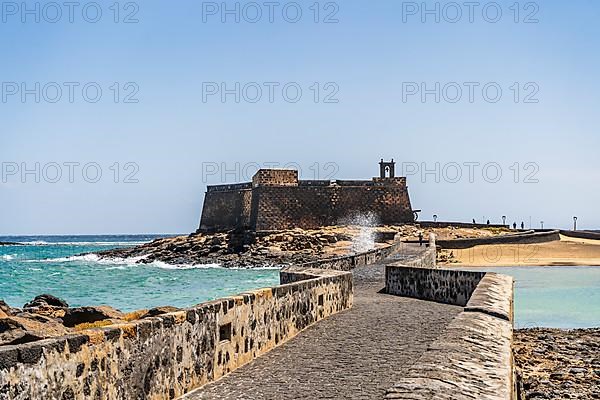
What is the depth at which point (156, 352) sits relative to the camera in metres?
5.68

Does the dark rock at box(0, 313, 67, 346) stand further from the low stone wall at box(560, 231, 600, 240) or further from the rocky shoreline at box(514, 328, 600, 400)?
the low stone wall at box(560, 231, 600, 240)

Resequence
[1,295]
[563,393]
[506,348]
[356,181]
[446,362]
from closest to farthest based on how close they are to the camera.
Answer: [446,362] → [506,348] → [563,393] → [1,295] → [356,181]

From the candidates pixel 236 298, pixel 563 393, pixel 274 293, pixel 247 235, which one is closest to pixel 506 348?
pixel 236 298

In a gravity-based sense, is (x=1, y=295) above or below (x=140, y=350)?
below

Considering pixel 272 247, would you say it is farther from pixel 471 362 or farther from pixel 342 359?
pixel 471 362

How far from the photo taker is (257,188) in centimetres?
5600

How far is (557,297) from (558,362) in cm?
1321

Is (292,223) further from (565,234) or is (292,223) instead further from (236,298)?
(236,298)

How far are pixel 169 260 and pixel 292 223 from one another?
10.2m

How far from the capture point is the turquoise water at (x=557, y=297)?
20.3 metres

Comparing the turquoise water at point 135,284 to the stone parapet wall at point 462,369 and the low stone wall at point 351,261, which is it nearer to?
the low stone wall at point 351,261

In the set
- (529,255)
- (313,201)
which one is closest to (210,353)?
(529,255)

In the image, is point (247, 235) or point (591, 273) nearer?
point (591, 273)

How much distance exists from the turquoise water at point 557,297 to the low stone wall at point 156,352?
12085mm
